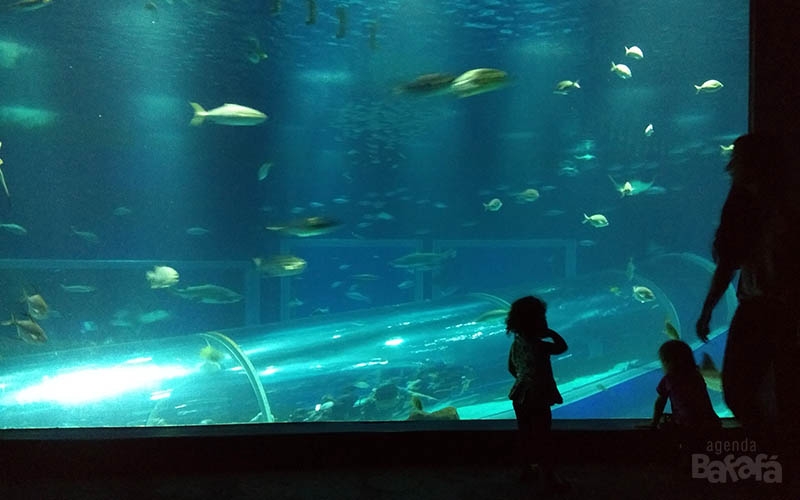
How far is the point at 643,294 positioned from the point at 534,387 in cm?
730

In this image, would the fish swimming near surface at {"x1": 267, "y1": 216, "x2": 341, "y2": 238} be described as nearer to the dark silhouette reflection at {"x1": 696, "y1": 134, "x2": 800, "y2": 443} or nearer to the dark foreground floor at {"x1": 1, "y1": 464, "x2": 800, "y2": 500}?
the dark foreground floor at {"x1": 1, "y1": 464, "x2": 800, "y2": 500}

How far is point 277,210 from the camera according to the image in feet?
70.6

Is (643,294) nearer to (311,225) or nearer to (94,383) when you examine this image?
(311,225)

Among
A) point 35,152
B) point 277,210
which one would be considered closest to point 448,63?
point 277,210

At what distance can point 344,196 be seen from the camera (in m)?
28.0

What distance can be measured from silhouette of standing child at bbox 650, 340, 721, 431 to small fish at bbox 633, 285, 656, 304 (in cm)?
659

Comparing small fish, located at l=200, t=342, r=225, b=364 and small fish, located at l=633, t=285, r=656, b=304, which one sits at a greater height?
small fish, located at l=200, t=342, r=225, b=364

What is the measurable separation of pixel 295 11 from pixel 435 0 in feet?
12.0

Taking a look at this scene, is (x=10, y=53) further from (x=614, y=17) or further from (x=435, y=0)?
(x=614, y=17)

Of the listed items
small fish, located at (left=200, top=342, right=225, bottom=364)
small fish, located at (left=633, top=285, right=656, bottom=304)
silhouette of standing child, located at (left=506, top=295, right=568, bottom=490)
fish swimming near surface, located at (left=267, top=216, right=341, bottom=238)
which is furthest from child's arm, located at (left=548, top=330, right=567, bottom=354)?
small fish, located at (left=633, top=285, right=656, bottom=304)

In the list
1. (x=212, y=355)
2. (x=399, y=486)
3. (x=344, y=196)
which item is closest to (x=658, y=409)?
(x=399, y=486)

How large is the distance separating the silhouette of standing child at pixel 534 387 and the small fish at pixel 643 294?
7.02m

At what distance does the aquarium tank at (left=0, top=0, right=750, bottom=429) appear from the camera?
6348 mm

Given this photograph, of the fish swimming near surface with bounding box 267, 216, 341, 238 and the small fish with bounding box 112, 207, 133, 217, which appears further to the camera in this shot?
the small fish with bounding box 112, 207, 133, 217
